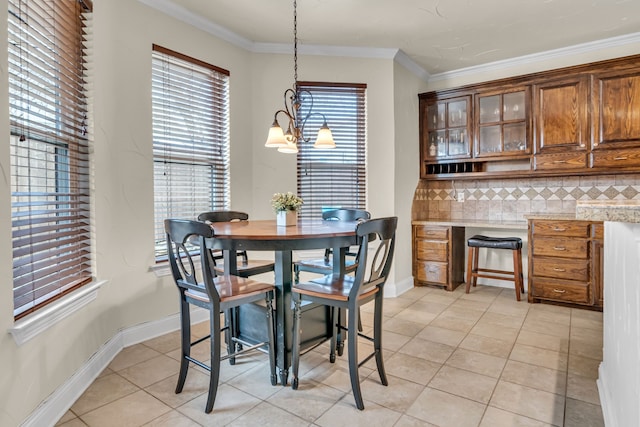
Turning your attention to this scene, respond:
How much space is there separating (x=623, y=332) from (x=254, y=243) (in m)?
1.61

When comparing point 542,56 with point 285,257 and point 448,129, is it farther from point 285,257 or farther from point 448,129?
point 285,257

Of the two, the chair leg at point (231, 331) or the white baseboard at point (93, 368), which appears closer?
the white baseboard at point (93, 368)

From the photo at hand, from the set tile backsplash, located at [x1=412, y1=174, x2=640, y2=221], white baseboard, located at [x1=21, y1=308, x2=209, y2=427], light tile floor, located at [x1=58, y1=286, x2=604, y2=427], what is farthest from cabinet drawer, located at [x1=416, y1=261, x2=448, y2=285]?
white baseboard, located at [x1=21, y1=308, x2=209, y2=427]

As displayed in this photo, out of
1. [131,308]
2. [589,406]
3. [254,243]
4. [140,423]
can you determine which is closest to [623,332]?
[589,406]

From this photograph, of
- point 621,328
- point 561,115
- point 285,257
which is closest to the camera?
point 621,328

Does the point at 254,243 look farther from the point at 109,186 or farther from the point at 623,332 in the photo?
the point at 623,332

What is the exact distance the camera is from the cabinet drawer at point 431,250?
424 centimetres

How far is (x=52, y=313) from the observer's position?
183 centimetres

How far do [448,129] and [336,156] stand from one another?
57.7 inches

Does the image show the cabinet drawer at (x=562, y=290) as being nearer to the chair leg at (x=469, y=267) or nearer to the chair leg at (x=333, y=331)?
the chair leg at (x=469, y=267)

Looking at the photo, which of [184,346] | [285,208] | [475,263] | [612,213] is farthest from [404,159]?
[612,213]

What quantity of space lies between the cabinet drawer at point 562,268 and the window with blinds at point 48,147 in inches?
154

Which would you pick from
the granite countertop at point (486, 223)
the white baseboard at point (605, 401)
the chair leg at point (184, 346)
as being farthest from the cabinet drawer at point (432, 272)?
the chair leg at point (184, 346)

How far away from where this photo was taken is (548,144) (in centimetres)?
384
